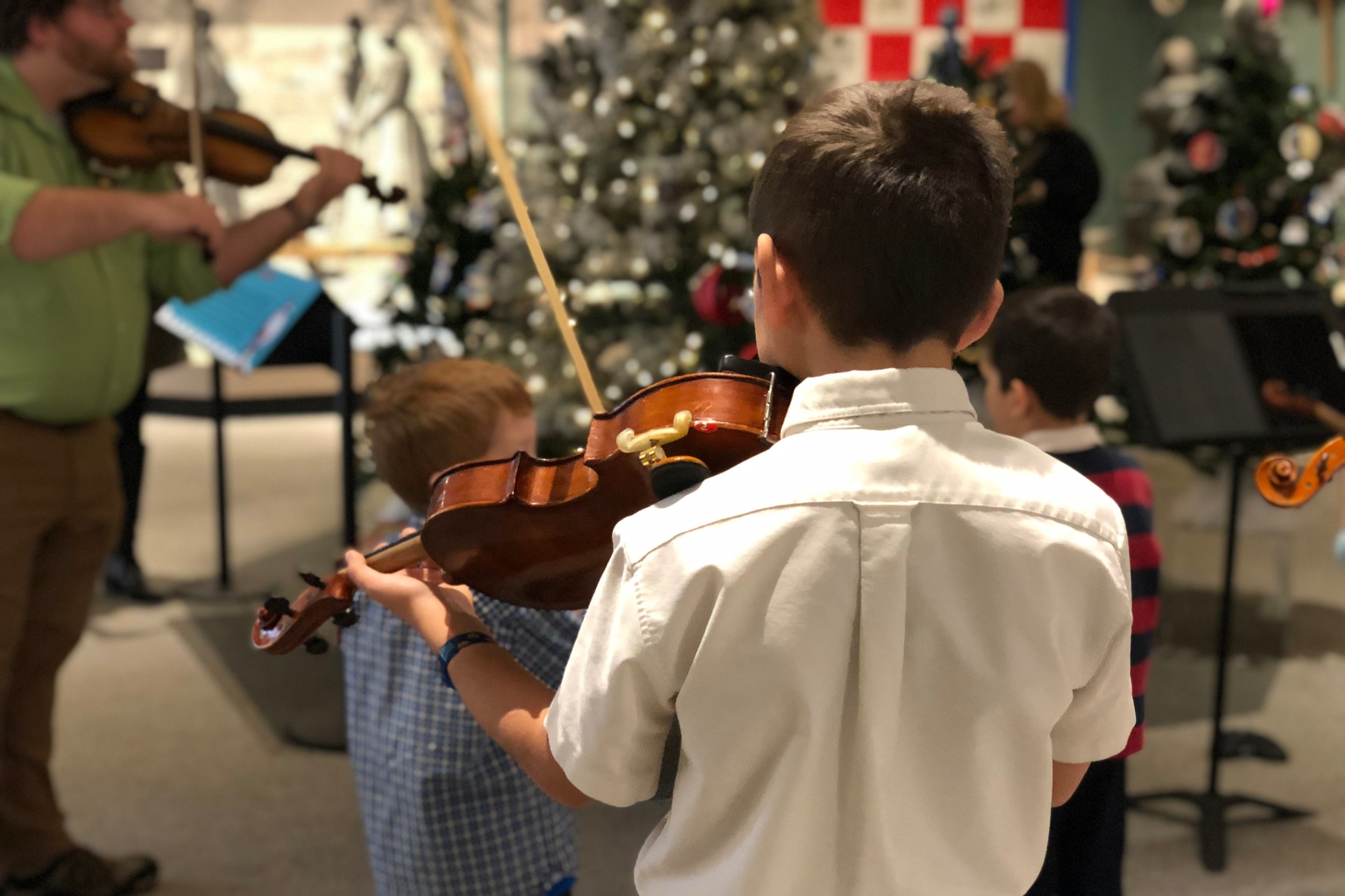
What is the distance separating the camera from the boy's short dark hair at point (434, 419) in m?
1.48

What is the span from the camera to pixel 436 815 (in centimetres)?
145

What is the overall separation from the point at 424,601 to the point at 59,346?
4.29 ft

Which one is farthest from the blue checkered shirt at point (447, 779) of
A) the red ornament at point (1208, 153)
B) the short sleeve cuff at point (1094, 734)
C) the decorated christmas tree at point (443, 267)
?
the red ornament at point (1208, 153)

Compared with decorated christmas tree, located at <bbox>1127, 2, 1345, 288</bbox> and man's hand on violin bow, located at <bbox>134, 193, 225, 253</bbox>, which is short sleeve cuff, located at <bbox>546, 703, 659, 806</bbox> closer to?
man's hand on violin bow, located at <bbox>134, 193, 225, 253</bbox>

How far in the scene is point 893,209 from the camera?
0.85 m

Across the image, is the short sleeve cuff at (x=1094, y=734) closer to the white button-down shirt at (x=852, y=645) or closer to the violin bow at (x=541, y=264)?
the white button-down shirt at (x=852, y=645)

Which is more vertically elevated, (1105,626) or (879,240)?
(879,240)

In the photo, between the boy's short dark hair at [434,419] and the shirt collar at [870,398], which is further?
the boy's short dark hair at [434,419]

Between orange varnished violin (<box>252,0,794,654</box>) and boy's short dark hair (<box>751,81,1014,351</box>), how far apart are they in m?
0.11

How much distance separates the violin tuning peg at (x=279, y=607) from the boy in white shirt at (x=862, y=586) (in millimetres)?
393

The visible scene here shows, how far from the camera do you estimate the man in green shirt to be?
2145 mm

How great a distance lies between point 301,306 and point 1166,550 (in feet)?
9.37

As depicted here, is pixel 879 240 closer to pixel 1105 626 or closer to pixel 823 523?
pixel 823 523

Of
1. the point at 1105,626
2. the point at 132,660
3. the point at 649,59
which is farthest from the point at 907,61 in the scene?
the point at 1105,626
